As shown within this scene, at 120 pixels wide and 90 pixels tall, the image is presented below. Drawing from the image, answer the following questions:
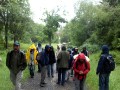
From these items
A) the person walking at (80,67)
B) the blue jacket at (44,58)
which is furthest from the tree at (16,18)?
the person walking at (80,67)

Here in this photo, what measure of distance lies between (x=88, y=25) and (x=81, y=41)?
3.45 meters

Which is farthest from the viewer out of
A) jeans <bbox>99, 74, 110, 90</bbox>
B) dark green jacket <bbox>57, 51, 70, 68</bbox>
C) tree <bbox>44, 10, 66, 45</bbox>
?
tree <bbox>44, 10, 66, 45</bbox>

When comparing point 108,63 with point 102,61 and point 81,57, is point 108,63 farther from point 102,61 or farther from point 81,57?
point 81,57

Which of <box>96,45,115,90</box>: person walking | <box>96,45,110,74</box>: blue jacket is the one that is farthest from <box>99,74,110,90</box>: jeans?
<box>96,45,110,74</box>: blue jacket

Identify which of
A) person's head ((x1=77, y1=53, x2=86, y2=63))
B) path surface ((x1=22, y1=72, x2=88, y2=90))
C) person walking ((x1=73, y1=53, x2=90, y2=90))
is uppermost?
person's head ((x1=77, y1=53, x2=86, y2=63))

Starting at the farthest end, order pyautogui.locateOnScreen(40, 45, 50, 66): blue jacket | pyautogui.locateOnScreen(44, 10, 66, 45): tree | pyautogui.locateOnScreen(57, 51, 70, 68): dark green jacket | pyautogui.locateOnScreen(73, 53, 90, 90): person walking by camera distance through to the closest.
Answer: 1. pyautogui.locateOnScreen(44, 10, 66, 45): tree
2. pyautogui.locateOnScreen(57, 51, 70, 68): dark green jacket
3. pyautogui.locateOnScreen(40, 45, 50, 66): blue jacket
4. pyautogui.locateOnScreen(73, 53, 90, 90): person walking

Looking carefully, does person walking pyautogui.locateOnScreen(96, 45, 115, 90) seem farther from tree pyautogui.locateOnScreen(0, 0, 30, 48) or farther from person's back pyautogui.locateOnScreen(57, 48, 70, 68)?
tree pyautogui.locateOnScreen(0, 0, 30, 48)

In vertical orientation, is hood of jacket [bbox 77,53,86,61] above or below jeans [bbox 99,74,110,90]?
above

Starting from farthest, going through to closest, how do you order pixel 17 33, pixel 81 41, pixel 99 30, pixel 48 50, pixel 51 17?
pixel 51 17 → pixel 81 41 → pixel 17 33 → pixel 99 30 → pixel 48 50

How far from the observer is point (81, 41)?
165 ft

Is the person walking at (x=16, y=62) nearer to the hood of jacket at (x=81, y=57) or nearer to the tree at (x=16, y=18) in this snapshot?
the hood of jacket at (x=81, y=57)

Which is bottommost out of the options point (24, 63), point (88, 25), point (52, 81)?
point (52, 81)

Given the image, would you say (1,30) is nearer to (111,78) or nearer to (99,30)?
(99,30)

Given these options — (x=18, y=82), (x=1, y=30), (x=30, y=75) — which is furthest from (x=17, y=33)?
(x=18, y=82)
